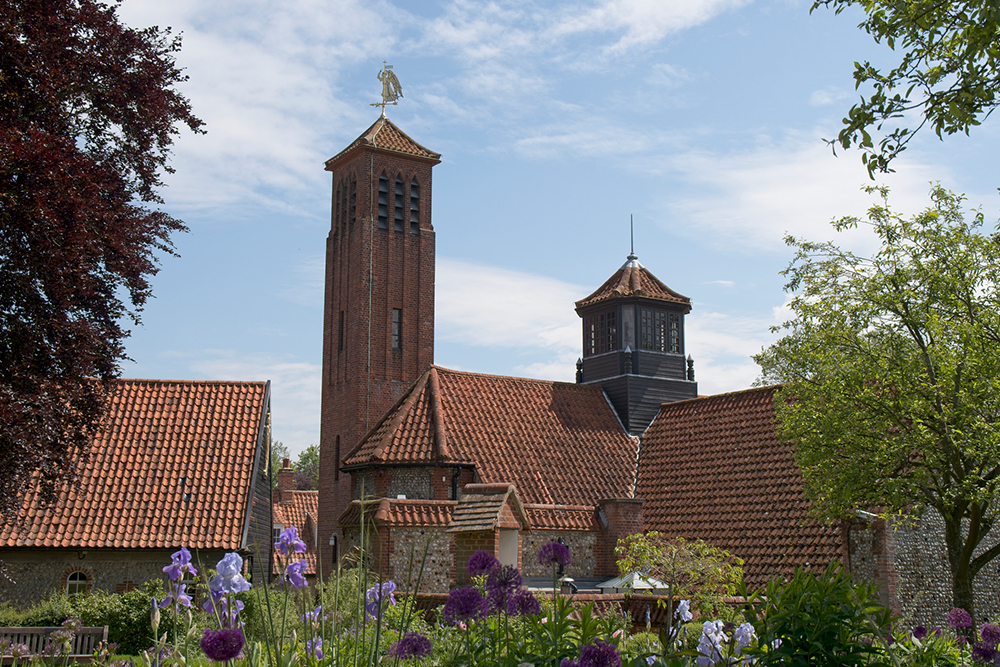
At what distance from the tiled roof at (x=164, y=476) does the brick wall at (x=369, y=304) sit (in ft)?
31.2

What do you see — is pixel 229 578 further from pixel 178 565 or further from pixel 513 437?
pixel 513 437

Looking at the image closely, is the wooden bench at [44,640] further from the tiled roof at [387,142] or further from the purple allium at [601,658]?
the tiled roof at [387,142]

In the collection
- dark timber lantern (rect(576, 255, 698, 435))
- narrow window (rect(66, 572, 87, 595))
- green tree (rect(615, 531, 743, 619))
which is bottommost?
narrow window (rect(66, 572, 87, 595))

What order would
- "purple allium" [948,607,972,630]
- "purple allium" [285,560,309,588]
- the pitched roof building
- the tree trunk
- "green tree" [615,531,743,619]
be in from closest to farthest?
"purple allium" [285,560,309,588]
"purple allium" [948,607,972,630]
"green tree" [615,531,743,619]
the tree trunk
the pitched roof building

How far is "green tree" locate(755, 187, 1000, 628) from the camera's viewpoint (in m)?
17.4

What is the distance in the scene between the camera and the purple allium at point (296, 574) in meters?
4.45

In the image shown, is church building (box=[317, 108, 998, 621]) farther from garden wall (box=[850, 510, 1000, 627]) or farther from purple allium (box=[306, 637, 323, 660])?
purple allium (box=[306, 637, 323, 660])

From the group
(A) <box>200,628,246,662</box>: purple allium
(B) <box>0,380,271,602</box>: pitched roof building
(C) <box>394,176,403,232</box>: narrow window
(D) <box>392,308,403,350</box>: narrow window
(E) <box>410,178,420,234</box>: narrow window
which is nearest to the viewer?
(A) <box>200,628,246,662</box>: purple allium

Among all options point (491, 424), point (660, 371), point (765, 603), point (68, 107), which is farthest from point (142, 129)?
point (660, 371)

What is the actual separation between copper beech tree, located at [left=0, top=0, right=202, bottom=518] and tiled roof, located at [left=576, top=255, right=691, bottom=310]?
23.1 meters

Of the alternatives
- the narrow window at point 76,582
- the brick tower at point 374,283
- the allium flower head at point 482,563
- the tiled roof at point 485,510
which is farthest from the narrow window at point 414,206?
the allium flower head at point 482,563

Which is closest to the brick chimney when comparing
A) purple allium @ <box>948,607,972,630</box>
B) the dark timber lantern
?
the dark timber lantern

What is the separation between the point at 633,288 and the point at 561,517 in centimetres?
1282

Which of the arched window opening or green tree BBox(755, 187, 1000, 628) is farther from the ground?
the arched window opening
